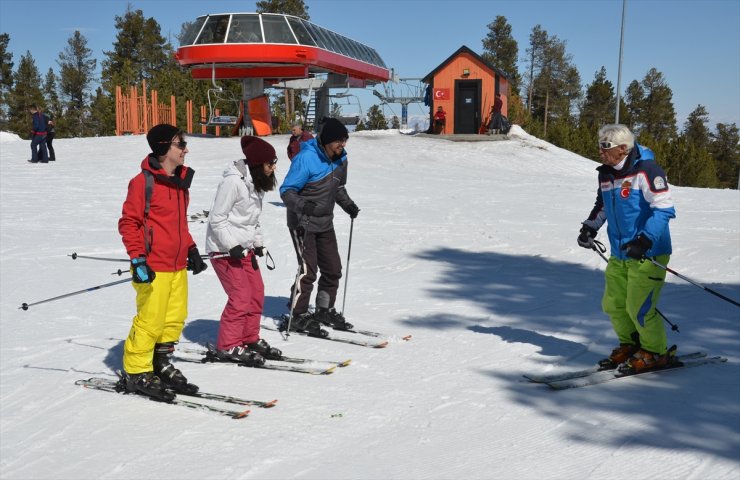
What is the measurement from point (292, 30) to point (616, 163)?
2334 centimetres

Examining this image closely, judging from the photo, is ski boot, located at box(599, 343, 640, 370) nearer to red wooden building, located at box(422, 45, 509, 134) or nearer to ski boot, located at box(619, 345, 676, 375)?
ski boot, located at box(619, 345, 676, 375)

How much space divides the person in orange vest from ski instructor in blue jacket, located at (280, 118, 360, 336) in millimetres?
24815

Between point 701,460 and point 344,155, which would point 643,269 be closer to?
point 701,460

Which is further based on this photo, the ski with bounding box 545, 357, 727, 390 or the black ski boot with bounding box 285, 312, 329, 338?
the black ski boot with bounding box 285, 312, 329, 338

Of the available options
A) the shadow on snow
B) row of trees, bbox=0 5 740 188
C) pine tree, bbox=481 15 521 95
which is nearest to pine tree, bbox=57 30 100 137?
row of trees, bbox=0 5 740 188

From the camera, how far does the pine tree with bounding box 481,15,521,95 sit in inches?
2729

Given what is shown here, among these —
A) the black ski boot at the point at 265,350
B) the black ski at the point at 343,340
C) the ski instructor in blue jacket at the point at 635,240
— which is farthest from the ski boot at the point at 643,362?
the black ski boot at the point at 265,350

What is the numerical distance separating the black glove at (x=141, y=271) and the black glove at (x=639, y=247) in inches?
120

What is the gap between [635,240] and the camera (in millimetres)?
4824

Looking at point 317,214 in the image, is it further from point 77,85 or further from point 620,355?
point 77,85

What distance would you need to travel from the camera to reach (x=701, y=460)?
3.65 metres

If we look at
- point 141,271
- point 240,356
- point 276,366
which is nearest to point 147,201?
point 141,271

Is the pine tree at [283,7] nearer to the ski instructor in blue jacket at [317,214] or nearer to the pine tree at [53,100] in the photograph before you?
the pine tree at [53,100]

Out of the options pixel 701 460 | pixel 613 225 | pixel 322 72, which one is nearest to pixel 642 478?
pixel 701 460
